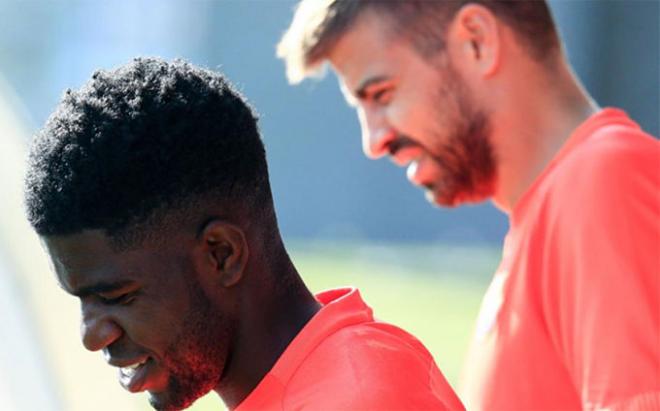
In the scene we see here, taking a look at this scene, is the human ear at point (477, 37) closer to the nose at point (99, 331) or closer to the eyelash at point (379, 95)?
the eyelash at point (379, 95)

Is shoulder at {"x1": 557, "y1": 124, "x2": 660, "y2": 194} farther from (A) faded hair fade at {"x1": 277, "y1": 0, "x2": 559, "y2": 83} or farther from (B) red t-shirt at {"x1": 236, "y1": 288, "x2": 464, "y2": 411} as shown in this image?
(B) red t-shirt at {"x1": 236, "y1": 288, "x2": 464, "y2": 411}

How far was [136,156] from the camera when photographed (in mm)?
1770

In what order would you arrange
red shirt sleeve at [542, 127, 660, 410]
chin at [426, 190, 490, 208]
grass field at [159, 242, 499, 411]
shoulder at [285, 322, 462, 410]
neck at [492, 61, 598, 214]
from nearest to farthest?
1. shoulder at [285, 322, 462, 410]
2. red shirt sleeve at [542, 127, 660, 410]
3. neck at [492, 61, 598, 214]
4. chin at [426, 190, 490, 208]
5. grass field at [159, 242, 499, 411]

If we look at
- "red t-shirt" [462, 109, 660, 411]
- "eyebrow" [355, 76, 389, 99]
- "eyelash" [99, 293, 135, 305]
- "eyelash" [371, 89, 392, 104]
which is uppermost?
"eyebrow" [355, 76, 389, 99]

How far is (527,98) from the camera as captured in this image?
2170mm

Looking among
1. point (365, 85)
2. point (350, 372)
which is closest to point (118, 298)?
point (350, 372)

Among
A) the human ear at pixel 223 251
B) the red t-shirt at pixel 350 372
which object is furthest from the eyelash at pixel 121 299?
the red t-shirt at pixel 350 372

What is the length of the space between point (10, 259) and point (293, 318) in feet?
4.94

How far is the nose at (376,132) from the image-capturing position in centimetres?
222

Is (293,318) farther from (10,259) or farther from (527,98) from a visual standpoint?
(10,259)

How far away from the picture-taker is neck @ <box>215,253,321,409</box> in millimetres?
1836

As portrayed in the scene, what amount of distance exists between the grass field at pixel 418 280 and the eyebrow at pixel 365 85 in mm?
6234

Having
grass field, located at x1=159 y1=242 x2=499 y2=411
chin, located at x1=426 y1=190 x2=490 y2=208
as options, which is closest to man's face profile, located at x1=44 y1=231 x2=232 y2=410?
chin, located at x1=426 y1=190 x2=490 y2=208

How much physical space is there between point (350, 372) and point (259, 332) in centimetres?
17
